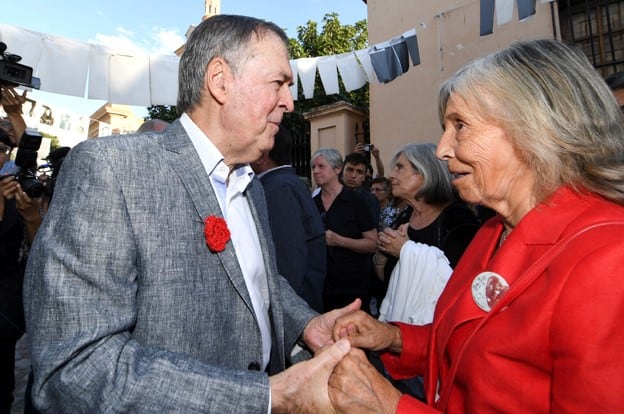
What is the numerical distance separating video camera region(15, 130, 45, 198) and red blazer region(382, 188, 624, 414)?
3.08 meters

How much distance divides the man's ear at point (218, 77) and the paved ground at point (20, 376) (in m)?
3.25

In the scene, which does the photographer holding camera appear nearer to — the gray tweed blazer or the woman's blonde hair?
the gray tweed blazer

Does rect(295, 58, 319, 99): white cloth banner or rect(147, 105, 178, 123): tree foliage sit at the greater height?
rect(147, 105, 178, 123): tree foliage

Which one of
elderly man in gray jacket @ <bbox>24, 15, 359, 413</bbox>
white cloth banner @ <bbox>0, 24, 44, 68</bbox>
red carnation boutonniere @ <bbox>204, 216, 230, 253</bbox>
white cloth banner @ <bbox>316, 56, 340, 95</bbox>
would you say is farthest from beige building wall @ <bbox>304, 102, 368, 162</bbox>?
red carnation boutonniere @ <bbox>204, 216, 230, 253</bbox>

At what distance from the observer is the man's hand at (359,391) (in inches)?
49.8

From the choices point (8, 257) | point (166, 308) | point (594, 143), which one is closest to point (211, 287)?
point (166, 308)

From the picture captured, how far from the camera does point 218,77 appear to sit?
1.63 meters

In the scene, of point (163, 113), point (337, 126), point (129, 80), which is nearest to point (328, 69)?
point (129, 80)

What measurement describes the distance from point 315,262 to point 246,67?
6.25 feet

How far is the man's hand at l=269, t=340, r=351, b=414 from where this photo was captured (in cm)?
120

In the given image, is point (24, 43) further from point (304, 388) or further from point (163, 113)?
point (163, 113)

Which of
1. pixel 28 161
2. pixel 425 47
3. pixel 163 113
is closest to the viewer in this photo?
pixel 28 161

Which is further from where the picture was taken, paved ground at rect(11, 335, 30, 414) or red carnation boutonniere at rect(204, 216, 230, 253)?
paved ground at rect(11, 335, 30, 414)

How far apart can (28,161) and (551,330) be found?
3.67 m
